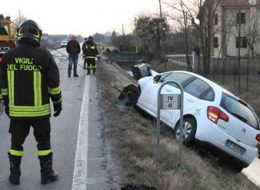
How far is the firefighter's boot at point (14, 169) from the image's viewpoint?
531cm

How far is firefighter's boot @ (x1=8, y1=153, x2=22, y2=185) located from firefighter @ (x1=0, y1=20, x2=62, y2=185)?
6.2 inches

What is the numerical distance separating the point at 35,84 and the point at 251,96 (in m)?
23.9

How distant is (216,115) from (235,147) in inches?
30.8

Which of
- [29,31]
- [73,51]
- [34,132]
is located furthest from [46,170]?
[73,51]

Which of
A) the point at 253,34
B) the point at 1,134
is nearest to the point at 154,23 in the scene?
the point at 253,34

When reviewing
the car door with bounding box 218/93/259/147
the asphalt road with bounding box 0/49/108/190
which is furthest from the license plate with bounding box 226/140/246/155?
the asphalt road with bounding box 0/49/108/190

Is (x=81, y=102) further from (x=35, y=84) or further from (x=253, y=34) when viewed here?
(x=253, y=34)

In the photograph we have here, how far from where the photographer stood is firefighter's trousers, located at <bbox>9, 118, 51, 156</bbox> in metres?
5.20

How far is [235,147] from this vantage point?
9078mm

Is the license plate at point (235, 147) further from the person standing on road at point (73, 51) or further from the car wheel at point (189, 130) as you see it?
the person standing on road at point (73, 51)

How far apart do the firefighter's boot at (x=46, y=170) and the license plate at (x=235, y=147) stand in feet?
14.4

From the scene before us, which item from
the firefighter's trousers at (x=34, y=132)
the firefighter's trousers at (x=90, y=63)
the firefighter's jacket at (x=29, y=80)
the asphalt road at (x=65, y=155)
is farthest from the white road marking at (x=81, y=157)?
the firefighter's trousers at (x=90, y=63)

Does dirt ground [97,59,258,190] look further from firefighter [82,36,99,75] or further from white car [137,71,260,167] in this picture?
firefighter [82,36,99,75]

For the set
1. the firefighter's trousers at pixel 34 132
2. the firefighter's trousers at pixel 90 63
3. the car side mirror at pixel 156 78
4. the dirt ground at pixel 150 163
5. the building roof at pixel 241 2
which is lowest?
the dirt ground at pixel 150 163
